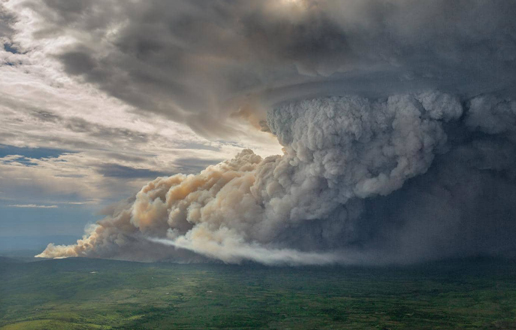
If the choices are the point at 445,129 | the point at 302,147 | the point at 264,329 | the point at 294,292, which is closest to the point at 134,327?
the point at 264,329

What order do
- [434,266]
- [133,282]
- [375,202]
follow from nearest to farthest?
1. [375,202]
2. [434,266]
3. [133,282]

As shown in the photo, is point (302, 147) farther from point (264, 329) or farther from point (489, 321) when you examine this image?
point (489, 321)

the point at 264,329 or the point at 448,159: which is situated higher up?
the point at 448,159

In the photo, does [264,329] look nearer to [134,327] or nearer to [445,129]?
[134,327]

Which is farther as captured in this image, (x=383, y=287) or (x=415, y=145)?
(x=383, y=287)

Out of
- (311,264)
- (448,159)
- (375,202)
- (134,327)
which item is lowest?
(134,327)

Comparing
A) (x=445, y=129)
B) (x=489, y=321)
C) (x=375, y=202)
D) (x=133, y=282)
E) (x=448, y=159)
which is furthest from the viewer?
(x=133, y=282)

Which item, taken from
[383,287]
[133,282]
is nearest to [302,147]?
[383,287]
